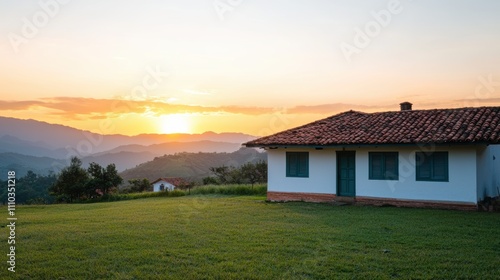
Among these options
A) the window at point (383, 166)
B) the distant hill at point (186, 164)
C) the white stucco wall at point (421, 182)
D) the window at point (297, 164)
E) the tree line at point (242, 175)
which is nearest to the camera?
the white stucco wall at point (421, 182)

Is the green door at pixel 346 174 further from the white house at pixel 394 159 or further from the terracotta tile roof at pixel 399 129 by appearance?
the terracotta tile roof at pixel 399 129

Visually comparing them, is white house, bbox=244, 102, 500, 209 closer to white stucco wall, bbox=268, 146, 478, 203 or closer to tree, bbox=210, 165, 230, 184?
white stucco wall, bbox=268, 146, 478, 203

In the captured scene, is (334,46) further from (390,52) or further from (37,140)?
(37,140)

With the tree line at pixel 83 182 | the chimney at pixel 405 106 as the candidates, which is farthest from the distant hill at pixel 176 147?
the chimney at pixel 405 106

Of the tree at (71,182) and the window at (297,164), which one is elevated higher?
the window at (297,164)

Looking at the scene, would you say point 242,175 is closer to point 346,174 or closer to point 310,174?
point 310,174

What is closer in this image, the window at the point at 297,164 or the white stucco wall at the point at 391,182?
the white stucco wall at the point at 391,182

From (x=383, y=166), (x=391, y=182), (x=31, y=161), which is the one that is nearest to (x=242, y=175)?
(x=383, y=166)

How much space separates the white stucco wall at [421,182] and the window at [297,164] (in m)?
2.41

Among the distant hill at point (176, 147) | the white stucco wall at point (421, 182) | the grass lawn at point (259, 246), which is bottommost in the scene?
the grass lawn at point (259, 246)

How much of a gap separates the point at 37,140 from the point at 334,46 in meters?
118

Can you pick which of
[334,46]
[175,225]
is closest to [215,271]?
[175,225]

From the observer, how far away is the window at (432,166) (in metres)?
16.5

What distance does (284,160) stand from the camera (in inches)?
Result: 796
